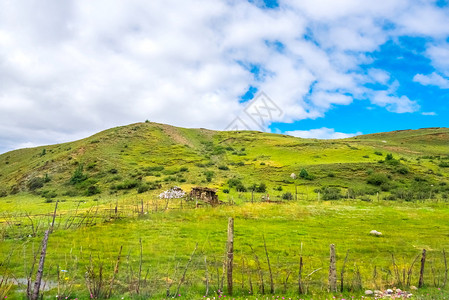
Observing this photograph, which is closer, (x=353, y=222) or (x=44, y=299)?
(x=44, y=299)

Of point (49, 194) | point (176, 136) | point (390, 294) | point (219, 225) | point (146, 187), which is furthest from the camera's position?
point (176, 136)

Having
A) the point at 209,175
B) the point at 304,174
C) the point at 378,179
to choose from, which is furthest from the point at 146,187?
the point at 378,179

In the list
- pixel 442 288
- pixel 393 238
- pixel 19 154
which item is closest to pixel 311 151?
pixel 393 238

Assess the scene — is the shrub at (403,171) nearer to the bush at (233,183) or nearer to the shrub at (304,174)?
the shrub at (304,174)

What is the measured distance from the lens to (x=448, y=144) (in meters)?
109

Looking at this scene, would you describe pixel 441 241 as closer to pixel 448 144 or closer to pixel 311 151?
pixel 311 151

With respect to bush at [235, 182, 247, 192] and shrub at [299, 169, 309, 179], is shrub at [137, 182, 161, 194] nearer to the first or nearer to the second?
bush at [235, 182, 247, 192]

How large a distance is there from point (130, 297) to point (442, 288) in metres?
11.5

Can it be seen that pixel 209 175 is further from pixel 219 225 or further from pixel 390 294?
pixel 390 294

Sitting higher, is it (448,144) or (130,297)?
(448,144)

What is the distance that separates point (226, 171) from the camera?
68.2 meters

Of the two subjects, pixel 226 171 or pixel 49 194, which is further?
pixel 226 171

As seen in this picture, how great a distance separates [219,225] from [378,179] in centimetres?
4490

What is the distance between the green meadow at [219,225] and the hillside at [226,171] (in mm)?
431
